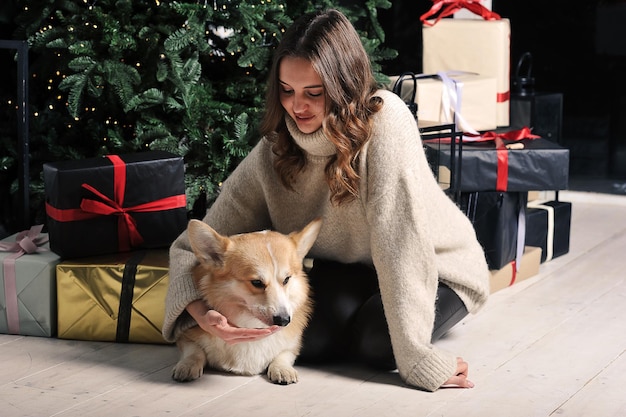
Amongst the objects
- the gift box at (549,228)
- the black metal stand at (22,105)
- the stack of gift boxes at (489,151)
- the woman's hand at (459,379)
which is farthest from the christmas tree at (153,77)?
the woman's hand at (459,379)

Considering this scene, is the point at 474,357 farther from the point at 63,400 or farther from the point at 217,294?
the point at 63,400

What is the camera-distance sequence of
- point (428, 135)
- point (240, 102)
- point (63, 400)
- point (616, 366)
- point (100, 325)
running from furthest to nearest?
point (240, 102)
point (428, 135)
point (100, 325)
point (616, 366)
point (63, 400)

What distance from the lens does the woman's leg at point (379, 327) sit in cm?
218

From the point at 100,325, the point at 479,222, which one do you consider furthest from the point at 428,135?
the point at 100,325

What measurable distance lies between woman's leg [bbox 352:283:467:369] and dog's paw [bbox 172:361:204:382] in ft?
1.28

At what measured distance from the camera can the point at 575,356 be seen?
2.31 m

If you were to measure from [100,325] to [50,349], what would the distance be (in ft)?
0.46

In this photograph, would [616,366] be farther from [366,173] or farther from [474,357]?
[366,173]

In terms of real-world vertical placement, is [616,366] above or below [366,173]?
below

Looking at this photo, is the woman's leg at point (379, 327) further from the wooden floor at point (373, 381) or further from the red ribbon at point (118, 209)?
the red ribbon at point (118, 209)

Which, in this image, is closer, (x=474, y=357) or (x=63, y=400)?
(x=63, y=400)

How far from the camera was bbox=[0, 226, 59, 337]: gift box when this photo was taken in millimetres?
2428

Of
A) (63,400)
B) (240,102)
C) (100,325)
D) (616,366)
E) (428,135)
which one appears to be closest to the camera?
(63,400)

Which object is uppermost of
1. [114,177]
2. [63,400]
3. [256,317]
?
[114,177]
